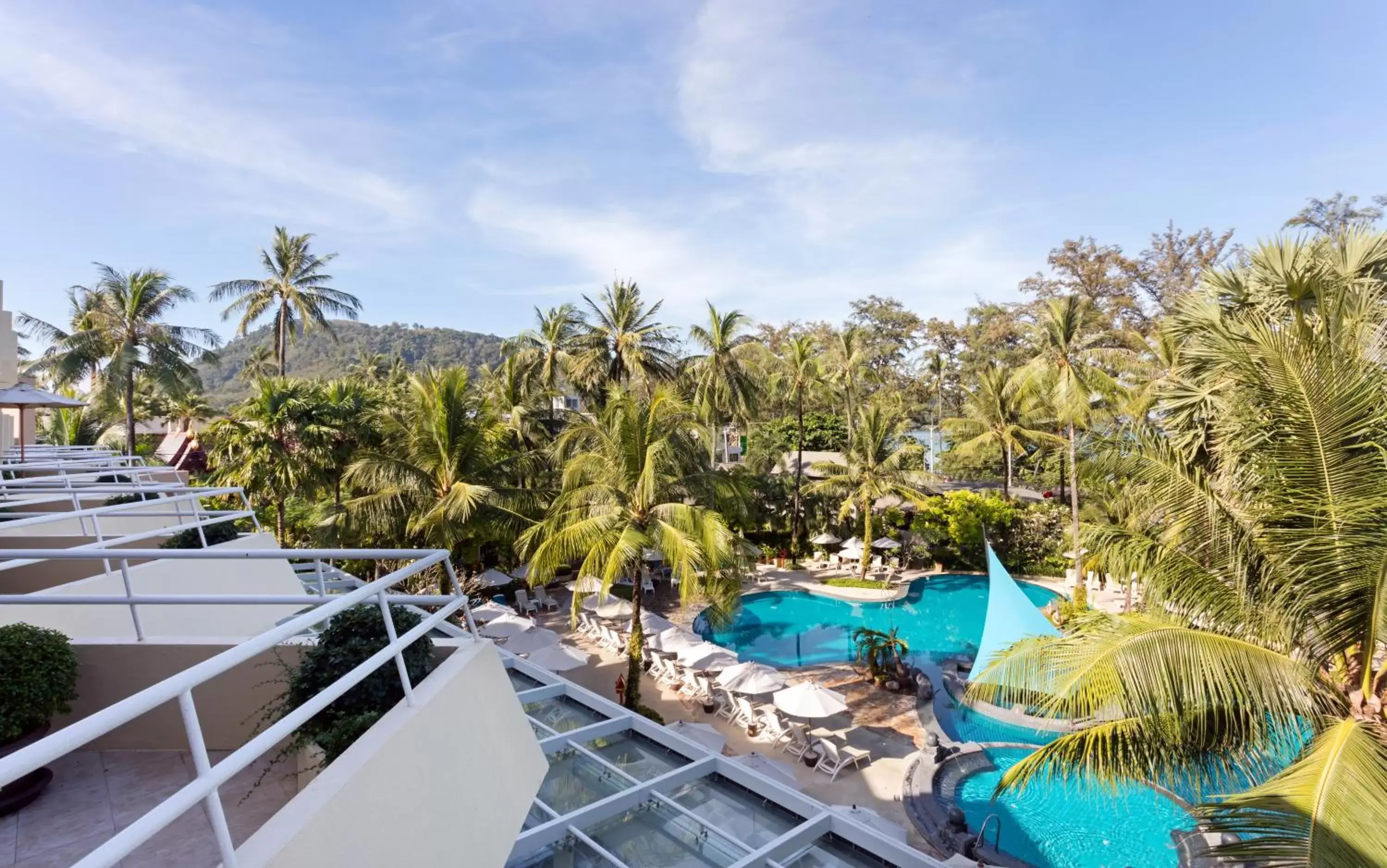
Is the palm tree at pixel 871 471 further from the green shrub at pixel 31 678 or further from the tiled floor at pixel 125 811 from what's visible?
the green shrub at pixel 31 678

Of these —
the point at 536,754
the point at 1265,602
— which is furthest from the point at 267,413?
the point at 1265,602

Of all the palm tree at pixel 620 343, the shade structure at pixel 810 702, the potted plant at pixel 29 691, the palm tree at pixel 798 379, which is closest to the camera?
the potted plant at pixel 29 691

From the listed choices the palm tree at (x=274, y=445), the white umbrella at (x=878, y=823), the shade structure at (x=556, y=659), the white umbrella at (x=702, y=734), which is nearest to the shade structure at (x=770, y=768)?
the white umbrella at (x=702, y=734)

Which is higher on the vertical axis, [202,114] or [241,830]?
[202,114]

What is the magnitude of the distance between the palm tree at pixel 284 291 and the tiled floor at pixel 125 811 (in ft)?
85.9

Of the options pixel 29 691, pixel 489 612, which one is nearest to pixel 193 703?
pixel 29 691

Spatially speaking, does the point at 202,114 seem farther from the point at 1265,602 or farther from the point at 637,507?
the point at 1265,602

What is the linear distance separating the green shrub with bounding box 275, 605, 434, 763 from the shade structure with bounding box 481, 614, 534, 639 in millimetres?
12103

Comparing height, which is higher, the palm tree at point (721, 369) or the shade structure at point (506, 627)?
the palm tree at point (721, 369)

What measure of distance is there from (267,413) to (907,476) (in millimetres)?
20507

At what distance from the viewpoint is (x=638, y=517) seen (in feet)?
41.2

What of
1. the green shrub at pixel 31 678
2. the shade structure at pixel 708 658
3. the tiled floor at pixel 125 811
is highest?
the green shrub at pixel 31 678

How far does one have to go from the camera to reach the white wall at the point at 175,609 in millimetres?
5617

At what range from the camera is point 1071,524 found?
24.6 metres
